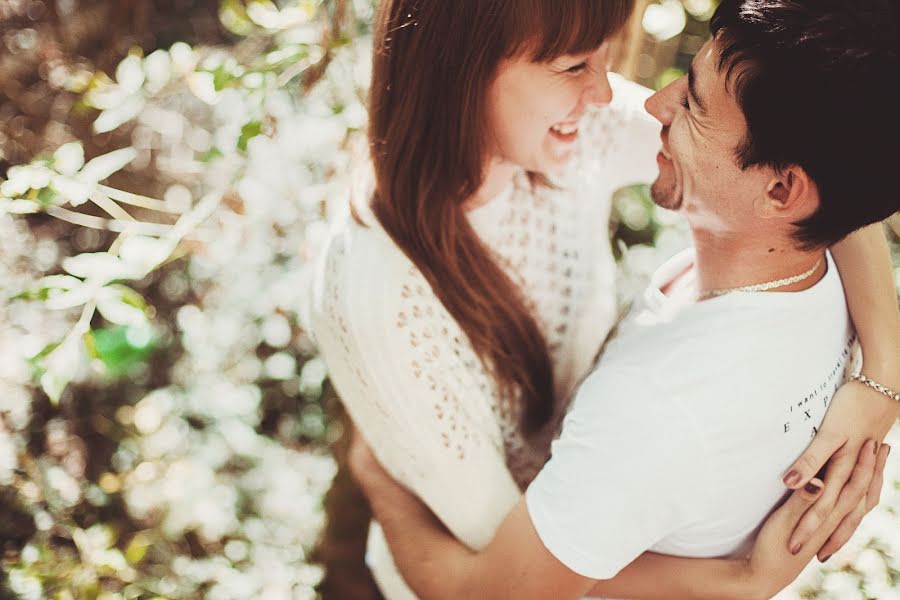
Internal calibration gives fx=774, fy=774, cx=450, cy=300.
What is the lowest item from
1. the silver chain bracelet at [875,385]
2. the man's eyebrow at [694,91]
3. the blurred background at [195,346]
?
the blurred background at [195,346]

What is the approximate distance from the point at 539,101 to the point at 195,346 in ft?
5.83

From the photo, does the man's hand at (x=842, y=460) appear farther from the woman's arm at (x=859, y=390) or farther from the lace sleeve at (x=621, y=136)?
the lace sleeve at (x=621, y=136)

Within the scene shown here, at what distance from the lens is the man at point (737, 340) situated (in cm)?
109

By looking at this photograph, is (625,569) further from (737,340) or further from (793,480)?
(737,340)

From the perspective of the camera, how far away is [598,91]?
1.46m

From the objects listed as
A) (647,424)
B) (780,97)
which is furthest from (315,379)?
(780,97)

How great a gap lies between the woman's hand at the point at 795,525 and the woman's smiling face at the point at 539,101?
766 mm

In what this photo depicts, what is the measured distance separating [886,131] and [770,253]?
0.28 meters

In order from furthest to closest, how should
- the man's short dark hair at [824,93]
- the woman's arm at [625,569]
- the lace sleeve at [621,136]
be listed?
the lace sleeve at [621,136]
the woman's arm at [625,569]
the man's short dark hair at [824,93]

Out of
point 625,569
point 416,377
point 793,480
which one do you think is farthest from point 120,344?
point 793,480

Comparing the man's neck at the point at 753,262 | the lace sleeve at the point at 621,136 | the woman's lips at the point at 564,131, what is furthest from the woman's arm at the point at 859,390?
the woman's lips at the point at 564,131

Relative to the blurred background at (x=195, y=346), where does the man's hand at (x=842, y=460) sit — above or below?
above

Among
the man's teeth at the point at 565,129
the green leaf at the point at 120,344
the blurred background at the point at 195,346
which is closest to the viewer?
the man's teeth at the point at 565,129

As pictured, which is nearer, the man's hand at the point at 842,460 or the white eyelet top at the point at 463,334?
the man's hand at the point at 842,460
